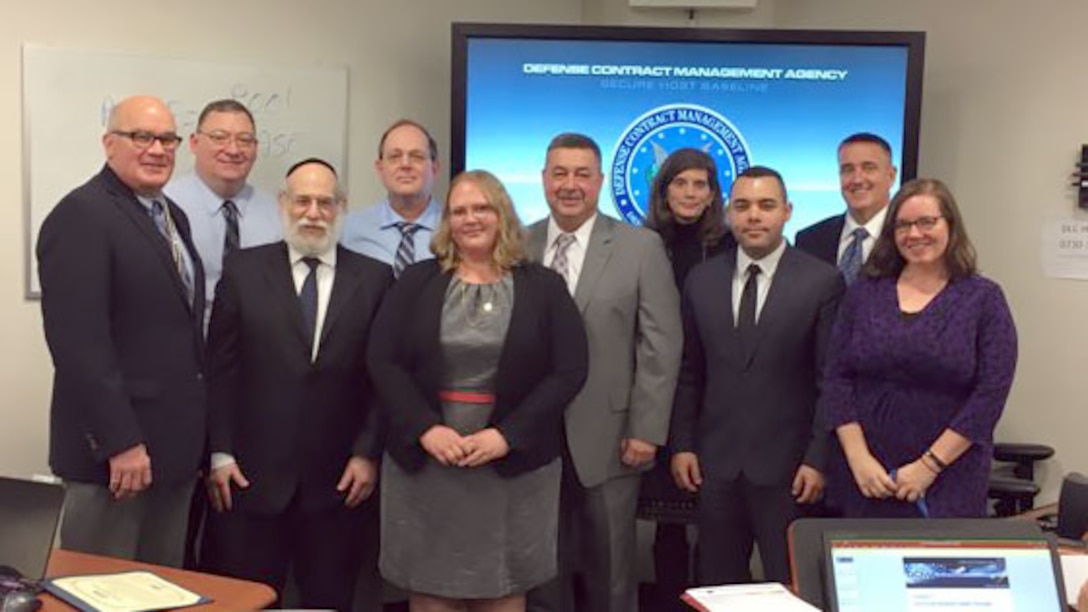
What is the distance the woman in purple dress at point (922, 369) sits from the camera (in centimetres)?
258

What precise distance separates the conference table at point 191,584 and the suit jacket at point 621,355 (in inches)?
48.2

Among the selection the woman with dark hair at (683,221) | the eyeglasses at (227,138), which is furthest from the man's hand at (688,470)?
the eyeglasses at (227,138)

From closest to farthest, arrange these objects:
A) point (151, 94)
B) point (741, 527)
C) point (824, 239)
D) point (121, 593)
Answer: point (121, 593) < point (741, 527) < point (824, 239) < point (151, 94)

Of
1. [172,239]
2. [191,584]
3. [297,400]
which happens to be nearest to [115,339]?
[172,239]

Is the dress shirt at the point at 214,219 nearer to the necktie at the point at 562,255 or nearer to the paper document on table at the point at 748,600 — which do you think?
the necktie at the point at 562,255

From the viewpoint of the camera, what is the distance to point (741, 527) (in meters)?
3.00

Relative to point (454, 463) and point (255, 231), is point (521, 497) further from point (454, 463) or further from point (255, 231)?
point (255, 231)

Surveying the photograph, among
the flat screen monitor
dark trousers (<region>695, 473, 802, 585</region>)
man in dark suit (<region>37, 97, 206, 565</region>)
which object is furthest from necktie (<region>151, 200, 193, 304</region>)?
dark trousers (<region>695, 473, 802, 585</region>)

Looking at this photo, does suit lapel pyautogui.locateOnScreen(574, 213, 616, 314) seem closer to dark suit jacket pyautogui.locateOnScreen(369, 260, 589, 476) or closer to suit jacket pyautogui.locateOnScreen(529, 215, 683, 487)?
suit jacket pyautogui.locateOnScreen(529, 215, 683, 487)

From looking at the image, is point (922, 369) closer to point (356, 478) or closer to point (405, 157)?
point (356, 478)

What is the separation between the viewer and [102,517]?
2.66 m

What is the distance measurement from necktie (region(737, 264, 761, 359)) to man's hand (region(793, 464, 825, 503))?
36 centimetres

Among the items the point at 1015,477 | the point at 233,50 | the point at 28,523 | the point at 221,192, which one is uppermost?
the point at 233,50

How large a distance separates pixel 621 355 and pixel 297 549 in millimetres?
1061
